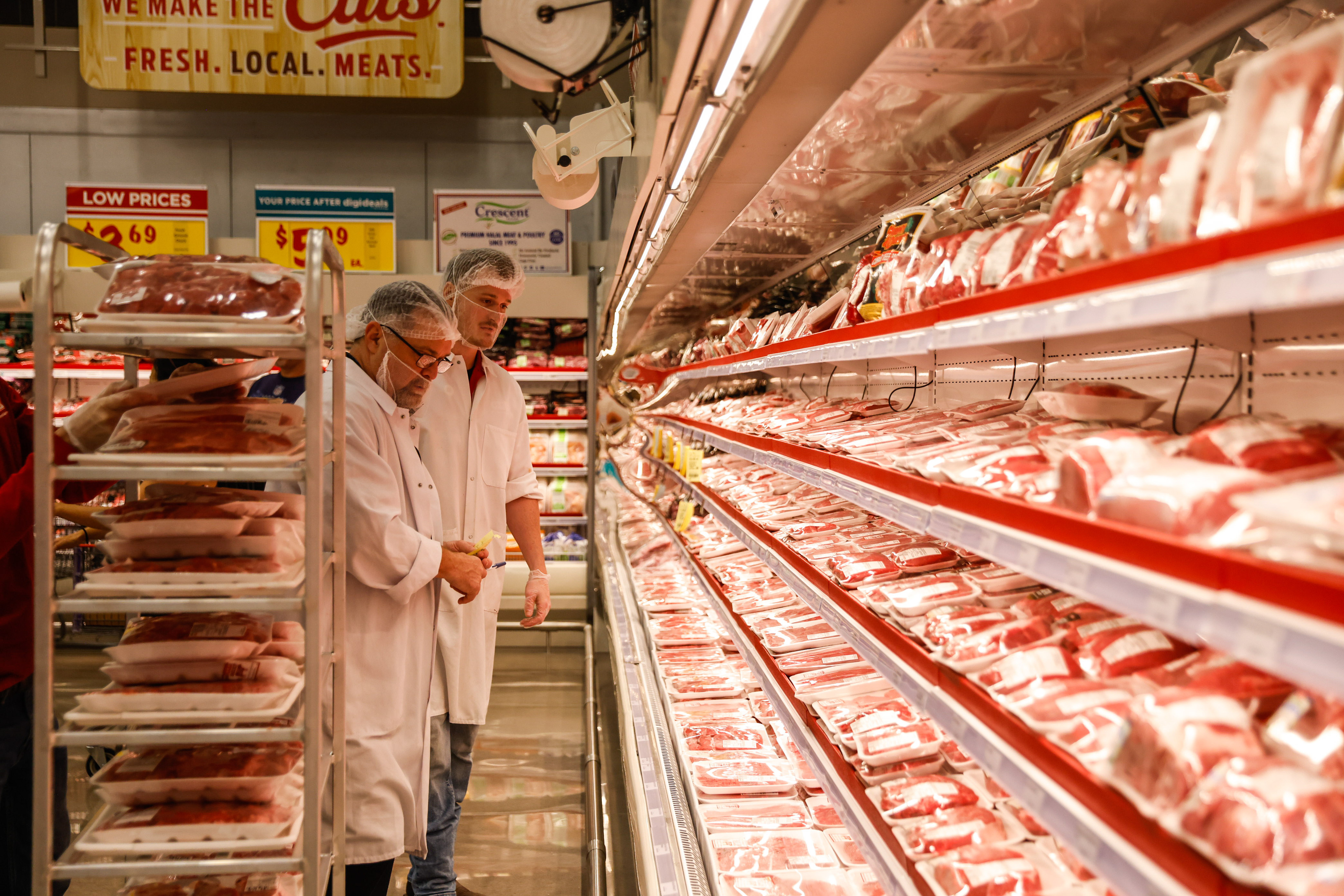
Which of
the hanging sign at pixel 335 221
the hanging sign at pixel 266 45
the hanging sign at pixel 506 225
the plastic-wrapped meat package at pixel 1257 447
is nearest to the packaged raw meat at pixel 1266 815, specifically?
the plastic-wrapped meat package at pixel 1257 447

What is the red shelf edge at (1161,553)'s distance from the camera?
662 mm

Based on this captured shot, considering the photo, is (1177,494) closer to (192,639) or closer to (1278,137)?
(1278,137)

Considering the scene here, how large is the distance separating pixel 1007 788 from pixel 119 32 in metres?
6.50

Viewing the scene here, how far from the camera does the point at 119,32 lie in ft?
17.3

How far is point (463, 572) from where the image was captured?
241 centimetres

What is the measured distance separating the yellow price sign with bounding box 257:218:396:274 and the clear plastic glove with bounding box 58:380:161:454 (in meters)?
5.21

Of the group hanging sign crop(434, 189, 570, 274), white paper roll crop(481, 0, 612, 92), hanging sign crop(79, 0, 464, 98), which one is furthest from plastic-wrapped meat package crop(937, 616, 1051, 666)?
hanging sign crop(434, 189, 570, 274)

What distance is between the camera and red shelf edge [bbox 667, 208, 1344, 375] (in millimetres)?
684

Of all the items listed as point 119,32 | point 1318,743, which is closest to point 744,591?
point 1318,743

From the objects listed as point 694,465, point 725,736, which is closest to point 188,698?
point 725,736

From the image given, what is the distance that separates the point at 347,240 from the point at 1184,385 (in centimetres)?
649

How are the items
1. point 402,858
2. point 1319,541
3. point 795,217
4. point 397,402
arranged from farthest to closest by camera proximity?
point 402,858, point 795,217, point 397,402, point 1319,541

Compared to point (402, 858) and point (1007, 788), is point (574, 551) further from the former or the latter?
point (1007, 788)

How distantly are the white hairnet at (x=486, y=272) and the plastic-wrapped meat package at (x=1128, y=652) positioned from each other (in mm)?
2248
